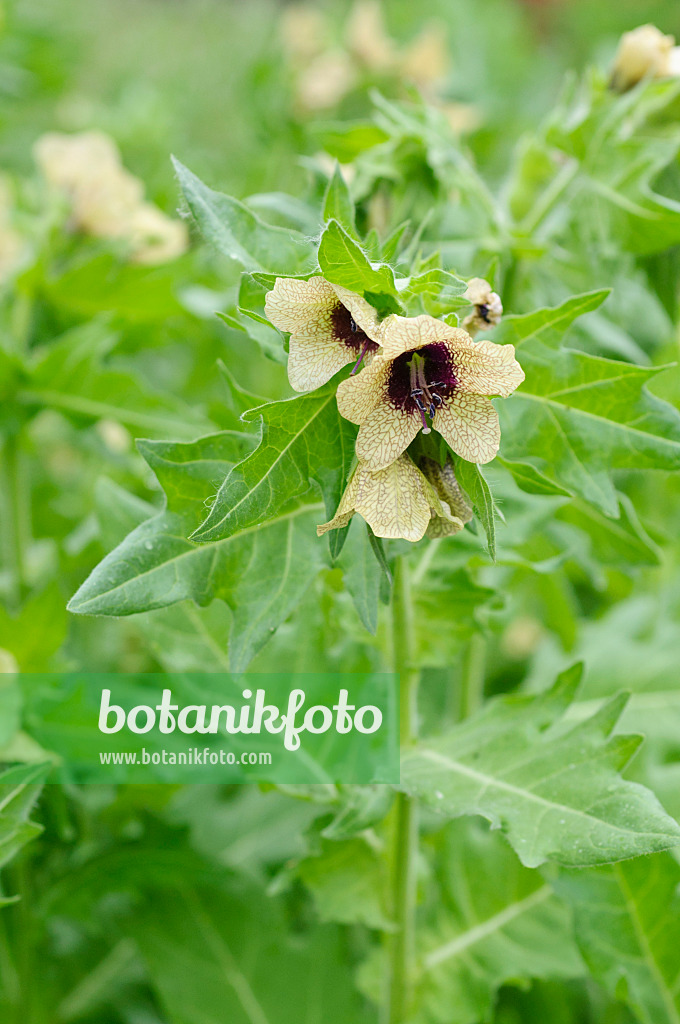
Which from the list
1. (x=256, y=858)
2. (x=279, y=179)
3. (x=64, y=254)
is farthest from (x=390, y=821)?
(x=279, y=179)

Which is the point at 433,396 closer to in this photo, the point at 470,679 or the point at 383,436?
the point at 383,436

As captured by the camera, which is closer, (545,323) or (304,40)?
(545,323)

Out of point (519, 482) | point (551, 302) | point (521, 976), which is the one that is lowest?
point (521, 976)

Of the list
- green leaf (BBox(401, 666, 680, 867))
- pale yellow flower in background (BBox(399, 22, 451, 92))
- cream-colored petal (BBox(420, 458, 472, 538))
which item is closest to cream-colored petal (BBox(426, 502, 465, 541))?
cream-colored petal (BBox(420, 458, 472, 538))

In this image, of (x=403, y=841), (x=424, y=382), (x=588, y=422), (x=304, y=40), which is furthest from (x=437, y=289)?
(x=304, y=40)

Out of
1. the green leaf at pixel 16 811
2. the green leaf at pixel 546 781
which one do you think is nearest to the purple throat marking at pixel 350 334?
the green leaf at pixel 546 781

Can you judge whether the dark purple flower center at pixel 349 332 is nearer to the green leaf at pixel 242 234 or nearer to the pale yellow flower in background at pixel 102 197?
the green leaf at pixel 242 234

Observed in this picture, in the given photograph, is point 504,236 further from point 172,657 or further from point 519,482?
point 172,657

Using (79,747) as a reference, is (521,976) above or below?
below
